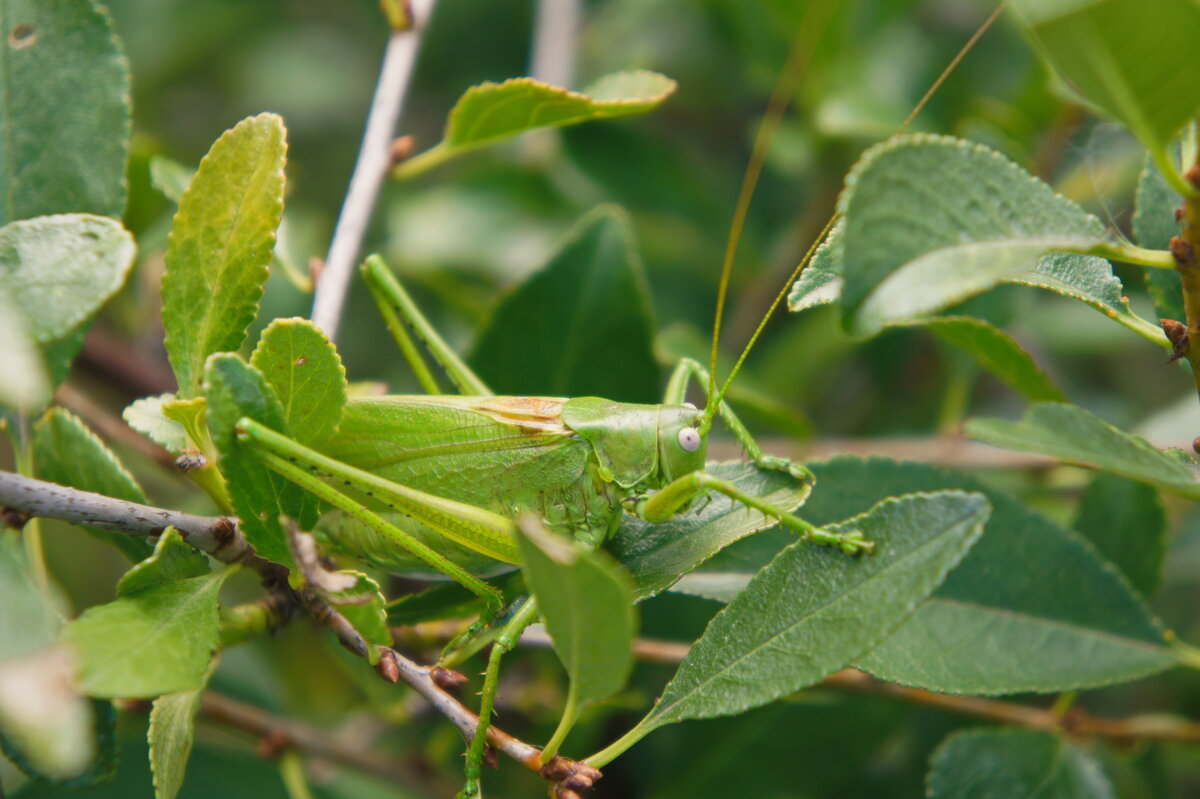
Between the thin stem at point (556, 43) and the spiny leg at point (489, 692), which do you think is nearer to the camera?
the spiny leg at point (489, 692)

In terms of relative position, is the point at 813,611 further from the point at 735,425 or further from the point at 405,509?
the point at 405,509

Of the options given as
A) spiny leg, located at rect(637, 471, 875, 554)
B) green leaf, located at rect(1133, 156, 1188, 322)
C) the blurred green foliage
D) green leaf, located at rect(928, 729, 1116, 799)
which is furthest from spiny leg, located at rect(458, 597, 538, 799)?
green leaf, located at rect(1133, 156, 1188, 322)

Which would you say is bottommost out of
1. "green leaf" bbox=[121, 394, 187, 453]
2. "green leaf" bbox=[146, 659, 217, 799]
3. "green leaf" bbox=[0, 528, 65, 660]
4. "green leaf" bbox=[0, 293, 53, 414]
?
"green leaf" bbox=[146, 659, 217, 799]

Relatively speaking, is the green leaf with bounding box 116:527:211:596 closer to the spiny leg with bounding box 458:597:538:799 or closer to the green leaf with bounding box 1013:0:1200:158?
the spiny leg with bounding box 458:597:538:799

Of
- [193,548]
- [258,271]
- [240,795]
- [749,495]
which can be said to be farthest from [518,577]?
[240,795]

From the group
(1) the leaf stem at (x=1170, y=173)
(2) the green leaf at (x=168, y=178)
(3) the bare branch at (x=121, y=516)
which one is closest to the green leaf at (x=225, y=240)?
(3) the bare branch at (x=121, y=516)

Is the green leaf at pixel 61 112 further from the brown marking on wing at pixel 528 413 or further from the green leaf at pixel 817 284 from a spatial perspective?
the green leaf at pixel 817 284

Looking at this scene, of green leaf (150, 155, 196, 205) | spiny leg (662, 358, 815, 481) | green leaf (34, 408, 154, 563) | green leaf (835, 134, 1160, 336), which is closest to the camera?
green leaf (835, 134, 1160, 336)
